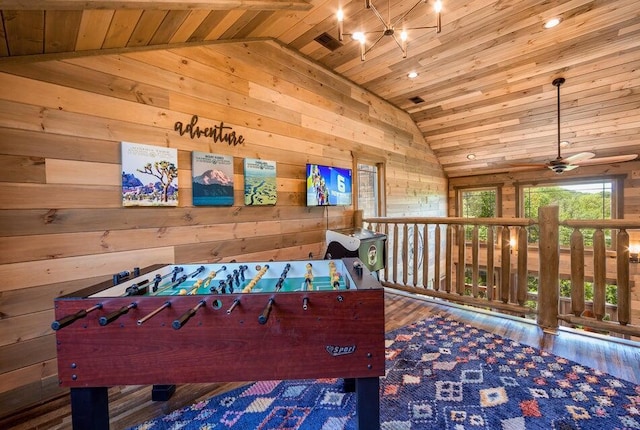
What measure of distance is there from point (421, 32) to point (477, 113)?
2614 millimetres

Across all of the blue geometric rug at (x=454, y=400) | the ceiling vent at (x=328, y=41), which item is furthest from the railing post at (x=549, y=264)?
the ceiling vent at (x=328, y=41)

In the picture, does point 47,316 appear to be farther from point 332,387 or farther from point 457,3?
point 457,3

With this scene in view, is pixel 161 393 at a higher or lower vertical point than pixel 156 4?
lower

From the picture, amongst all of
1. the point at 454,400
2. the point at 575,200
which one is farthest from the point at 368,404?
the point at 575,200

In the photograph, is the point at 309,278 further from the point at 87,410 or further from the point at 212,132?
the point at 212,132

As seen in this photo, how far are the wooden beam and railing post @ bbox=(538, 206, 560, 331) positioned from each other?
2.76 m

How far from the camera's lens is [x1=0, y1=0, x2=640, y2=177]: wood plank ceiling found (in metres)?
1.70

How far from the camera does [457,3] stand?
8.80 feet

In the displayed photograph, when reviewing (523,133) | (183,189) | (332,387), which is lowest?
(332,387)

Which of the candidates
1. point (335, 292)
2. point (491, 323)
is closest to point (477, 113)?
point (491, 323)

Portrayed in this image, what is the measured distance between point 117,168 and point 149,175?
20 cm

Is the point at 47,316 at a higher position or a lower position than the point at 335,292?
lower

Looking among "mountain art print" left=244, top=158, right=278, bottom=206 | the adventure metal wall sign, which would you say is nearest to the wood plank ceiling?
the adventure metal wall sign

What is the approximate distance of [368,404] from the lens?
1.09 m
